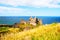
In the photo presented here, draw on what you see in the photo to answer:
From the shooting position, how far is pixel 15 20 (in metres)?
2.84

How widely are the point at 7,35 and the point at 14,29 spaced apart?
0.23 metres

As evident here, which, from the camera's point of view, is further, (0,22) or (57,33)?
(0,22)

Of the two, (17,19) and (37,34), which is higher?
(17,19)

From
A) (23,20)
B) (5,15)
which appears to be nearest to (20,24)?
(23,20)

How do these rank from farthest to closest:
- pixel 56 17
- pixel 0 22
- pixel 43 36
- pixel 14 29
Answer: pixel 56 17 → pixel 0 22 → pixel 14 29 → pixel 43 36

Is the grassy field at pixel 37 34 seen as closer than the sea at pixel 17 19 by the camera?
Yes

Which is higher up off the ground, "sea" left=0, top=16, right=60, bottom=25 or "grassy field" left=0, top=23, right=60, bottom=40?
"sea" left=0, top=16, right=60, bottom=25

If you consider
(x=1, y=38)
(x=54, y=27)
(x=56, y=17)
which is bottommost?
(x=1, y=38)

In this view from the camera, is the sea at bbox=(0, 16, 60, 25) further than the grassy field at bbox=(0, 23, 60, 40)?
Yes

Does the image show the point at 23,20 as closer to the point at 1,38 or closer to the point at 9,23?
the point at 9,23

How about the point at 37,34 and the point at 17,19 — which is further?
the point at 17,19

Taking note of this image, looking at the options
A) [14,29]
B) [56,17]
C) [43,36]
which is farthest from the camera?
[56,17]

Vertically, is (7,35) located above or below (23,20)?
below

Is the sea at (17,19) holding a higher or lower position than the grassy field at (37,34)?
higher
